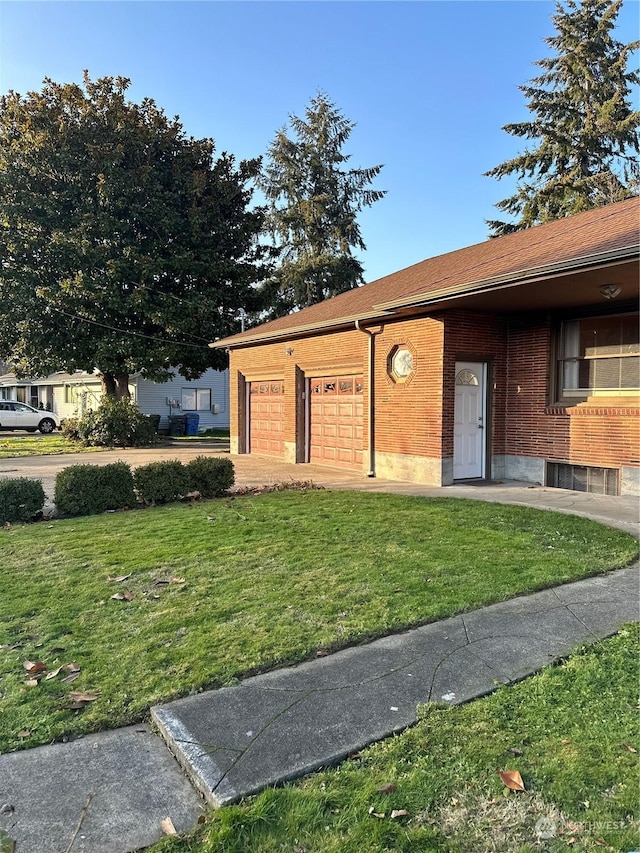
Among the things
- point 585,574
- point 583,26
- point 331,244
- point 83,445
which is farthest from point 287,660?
point 331,244

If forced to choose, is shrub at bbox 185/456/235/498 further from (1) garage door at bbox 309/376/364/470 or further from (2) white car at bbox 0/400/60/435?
(2) white car at bbox 0/400/60/435

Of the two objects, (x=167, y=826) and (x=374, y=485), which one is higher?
(x=374, y=485)


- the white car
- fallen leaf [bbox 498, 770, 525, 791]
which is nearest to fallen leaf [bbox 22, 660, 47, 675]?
fallen leaf [bbox 498, 770, 525, 791]

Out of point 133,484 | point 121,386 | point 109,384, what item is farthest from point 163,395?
point 133,484

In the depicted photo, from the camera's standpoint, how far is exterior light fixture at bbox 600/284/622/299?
26.9 ft

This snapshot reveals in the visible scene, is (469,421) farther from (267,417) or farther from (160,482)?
(267,417)

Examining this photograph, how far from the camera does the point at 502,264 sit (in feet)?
30.0

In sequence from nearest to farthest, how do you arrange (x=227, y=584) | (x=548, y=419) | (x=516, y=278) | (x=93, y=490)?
1. (x=227, y=584)
2. (x=516, y=278)
3. (x=93, y=490)
4. (x=548, y=419)

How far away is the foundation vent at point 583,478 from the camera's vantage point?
9547 millimetres

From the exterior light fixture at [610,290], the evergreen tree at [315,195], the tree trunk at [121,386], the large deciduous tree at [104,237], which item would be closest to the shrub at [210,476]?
the exterior light fixture at [610,290]

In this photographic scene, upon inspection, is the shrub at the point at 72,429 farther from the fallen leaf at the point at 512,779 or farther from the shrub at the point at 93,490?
the fallen leaf at the point at 512,779

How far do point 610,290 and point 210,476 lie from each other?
6.72 metres

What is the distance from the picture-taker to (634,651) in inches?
138

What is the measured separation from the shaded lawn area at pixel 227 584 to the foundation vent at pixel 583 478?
2618mm
